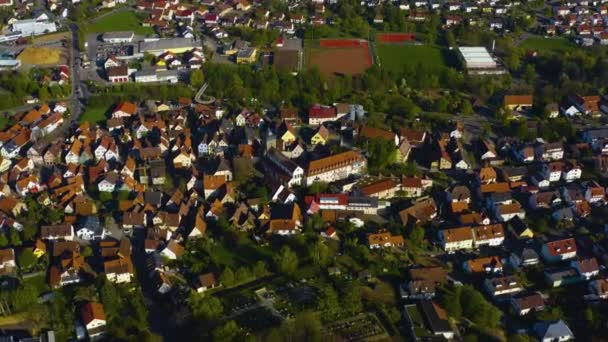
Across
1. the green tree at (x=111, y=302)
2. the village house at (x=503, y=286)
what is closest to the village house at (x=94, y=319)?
the green tree at (x=111, y=302)

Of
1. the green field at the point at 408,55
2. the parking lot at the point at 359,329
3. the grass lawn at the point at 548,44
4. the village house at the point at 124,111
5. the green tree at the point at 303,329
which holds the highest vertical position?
the grass lawn at the point at 548,44

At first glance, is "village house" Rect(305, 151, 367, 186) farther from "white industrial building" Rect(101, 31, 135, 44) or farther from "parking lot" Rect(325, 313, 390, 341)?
"white industrial building" Rect(101, 31, 135, 44)

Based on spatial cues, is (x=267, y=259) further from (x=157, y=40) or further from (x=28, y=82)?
(x=157, y=40)

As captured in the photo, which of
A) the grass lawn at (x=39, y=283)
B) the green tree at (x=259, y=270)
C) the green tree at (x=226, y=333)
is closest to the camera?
the green tree at (x=226, y=333)

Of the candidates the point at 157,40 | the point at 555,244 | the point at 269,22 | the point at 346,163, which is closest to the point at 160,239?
the point at 346,163

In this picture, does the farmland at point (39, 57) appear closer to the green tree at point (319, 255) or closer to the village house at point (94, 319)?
the village house at point (94, 319)

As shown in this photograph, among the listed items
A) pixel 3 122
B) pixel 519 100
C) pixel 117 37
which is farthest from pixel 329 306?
pixel 117 37

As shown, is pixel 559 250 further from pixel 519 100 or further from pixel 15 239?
pixel 15 239

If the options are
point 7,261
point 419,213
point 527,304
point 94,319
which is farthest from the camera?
point 419,213
